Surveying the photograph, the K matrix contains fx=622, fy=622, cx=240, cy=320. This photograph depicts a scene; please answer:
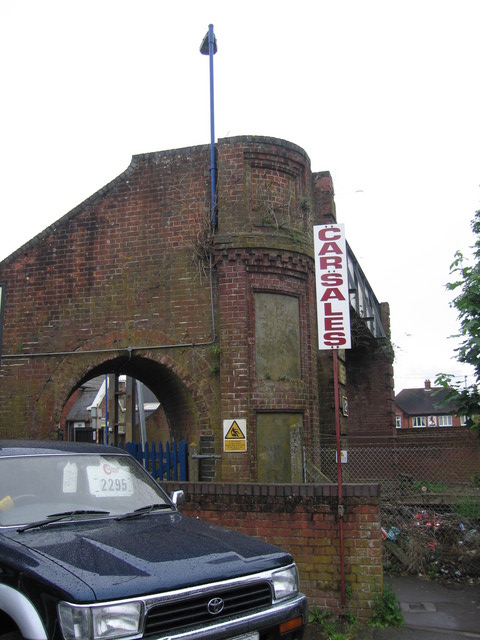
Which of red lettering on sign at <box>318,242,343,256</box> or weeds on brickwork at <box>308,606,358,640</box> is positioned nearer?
weeds on brickwork at <box>308,606,358,640</box>

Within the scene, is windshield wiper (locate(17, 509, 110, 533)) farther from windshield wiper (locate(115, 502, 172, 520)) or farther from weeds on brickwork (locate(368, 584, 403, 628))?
weeds on brickwork (locate(368, 584, 403, 628))

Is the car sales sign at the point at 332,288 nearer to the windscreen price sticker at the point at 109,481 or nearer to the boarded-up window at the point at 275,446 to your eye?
the windscreen price sticker at the point at 109,481

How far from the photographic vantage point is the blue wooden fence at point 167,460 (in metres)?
11.0

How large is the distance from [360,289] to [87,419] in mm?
27665

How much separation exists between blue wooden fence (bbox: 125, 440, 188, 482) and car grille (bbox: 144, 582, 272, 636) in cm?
728

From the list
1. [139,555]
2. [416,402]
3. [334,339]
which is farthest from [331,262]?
[416,402]

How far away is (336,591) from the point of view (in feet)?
21.7

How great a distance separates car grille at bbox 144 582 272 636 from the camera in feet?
10.8

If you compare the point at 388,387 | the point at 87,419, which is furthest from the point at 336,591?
the point at 87,419

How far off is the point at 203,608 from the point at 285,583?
2.36ft

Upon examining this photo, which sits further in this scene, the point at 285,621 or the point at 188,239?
the point at 188,239

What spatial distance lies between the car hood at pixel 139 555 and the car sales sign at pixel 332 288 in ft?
10.7

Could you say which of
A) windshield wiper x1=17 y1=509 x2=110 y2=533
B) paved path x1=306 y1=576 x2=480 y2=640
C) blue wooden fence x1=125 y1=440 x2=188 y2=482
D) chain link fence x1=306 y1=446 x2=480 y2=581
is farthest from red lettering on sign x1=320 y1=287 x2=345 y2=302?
blue wooden fence x1=125 y1=440 x2=188 y2=482

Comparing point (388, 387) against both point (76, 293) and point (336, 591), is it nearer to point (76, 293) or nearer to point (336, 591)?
point (76, 293)
